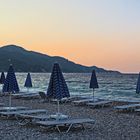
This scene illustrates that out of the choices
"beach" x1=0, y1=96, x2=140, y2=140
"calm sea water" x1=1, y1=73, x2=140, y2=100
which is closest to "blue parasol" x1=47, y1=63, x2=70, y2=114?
"beach" x1=0, y1=96, x2=140, y2=140

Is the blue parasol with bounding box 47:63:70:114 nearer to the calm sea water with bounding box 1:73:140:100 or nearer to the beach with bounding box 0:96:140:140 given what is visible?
the beach with bounding box 0:96:140:140

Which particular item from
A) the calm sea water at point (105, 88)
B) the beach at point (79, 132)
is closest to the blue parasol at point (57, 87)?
the beach at point (79, 132)

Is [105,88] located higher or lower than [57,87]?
lower

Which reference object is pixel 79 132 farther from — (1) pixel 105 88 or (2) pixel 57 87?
(1) pixel 105 88

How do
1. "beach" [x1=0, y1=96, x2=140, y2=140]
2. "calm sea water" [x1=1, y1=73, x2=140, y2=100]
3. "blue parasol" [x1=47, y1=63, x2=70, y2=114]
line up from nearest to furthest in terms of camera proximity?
1. "beach" [x1=0, y1=96, x2=140, y2=140]
2. "blue parasol" [x1=47, y1=63, x2=70, y2=114]
3. "calm sea water" [x1=1, y1=73, x2=140, y2=100]

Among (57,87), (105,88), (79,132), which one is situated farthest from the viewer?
(105,88)

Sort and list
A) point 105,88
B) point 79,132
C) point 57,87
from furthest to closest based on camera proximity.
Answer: point 105,88 → point 57,87 → point 79,132

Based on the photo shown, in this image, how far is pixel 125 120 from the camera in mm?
15617

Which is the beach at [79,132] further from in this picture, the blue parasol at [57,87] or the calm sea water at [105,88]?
the calm sea water at [105,88]

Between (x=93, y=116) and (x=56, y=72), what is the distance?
4.82 meters

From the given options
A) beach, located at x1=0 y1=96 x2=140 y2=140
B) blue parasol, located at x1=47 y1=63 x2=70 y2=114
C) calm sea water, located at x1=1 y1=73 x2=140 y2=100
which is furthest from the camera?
calm sea water, located at x1=1 y1=73 x2=140 y2=100

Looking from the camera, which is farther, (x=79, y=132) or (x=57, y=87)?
(x=57, y=87)

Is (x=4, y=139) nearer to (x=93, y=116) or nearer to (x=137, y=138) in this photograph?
(x=137, y=138)

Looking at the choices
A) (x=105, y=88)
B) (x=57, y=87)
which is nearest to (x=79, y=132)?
(x=57, y=87)
